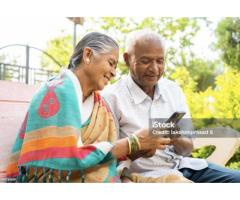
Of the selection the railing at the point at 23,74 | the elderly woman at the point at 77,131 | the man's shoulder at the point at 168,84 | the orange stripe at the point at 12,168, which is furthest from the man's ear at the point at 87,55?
the orange stripe at the point at 12,168

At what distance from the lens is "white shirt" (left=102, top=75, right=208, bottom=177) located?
1.85 metres

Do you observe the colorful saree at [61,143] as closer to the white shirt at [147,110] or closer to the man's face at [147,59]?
the white shirt at [147,110]

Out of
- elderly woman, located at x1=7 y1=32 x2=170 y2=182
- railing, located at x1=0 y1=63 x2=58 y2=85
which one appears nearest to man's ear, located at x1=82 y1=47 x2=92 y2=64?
elderly woman, located at x1=7 y1=32 x2=170 y2=182

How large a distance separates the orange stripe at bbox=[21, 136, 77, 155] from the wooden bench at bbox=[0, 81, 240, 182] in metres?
0.10

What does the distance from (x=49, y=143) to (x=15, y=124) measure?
173mm

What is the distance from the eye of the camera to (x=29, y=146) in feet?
5.71

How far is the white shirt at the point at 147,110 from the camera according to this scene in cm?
185

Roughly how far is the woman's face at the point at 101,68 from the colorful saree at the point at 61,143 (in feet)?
0.27

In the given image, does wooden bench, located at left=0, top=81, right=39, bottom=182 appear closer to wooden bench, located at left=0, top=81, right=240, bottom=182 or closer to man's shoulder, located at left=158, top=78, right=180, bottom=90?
wooden bench, located at left=0, top=81, right=240, bottom=182

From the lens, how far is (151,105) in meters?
1.88

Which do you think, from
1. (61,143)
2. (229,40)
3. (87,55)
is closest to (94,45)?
(87,55)

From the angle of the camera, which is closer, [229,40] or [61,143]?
[61,143]

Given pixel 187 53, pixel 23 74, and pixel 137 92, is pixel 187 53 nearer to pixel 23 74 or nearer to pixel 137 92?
pixel 137 92
